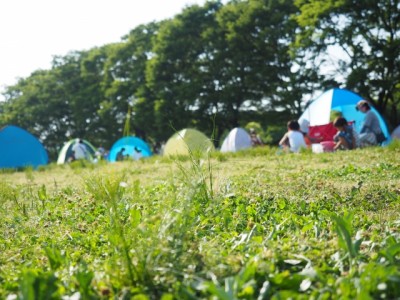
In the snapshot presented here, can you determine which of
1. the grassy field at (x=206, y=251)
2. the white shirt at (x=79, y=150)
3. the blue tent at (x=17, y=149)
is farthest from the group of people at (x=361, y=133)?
the blue tent at (x=17, y=149)

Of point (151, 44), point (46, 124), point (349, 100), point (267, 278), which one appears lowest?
point (267, 278)

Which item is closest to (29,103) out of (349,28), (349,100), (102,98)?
(102,98)

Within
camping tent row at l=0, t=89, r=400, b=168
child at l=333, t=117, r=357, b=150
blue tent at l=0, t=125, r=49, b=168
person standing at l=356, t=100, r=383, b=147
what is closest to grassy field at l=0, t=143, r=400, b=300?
child at l=333, t=117, r=357, b=150

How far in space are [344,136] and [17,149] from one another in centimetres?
1417

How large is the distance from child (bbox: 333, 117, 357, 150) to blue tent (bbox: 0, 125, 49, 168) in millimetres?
13061

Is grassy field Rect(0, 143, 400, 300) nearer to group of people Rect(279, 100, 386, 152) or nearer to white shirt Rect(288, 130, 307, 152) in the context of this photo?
group of people Rect(279, 100, 386, 152)

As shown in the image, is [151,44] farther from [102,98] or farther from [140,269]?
[140,269]

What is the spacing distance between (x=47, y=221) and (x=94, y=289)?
1926 millimetres

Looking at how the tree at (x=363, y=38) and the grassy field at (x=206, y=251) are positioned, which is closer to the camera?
the grassy field at (x=206, y=251)

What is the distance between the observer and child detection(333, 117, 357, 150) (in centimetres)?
923

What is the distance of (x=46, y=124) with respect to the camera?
130ft

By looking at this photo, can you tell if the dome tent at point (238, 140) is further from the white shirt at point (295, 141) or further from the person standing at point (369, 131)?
the person standing at point (369, 131)

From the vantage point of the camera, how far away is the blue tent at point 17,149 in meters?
17.9

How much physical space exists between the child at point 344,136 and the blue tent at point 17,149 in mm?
13061
